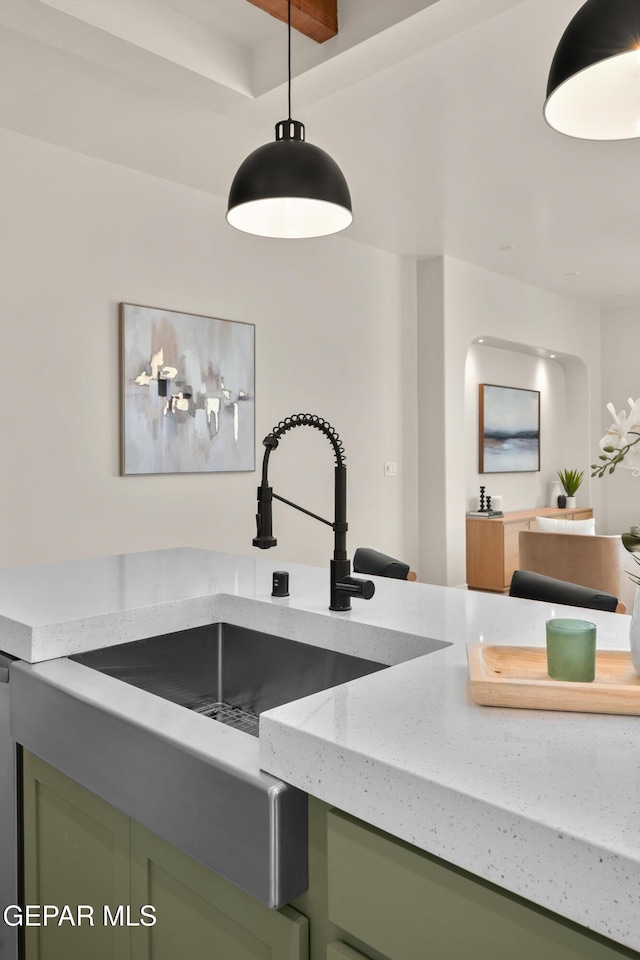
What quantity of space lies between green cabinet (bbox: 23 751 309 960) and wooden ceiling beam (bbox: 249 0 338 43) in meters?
2.32

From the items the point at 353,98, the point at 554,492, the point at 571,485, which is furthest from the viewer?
the point at 554,492

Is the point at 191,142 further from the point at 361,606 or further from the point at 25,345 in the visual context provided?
the point at 361,606

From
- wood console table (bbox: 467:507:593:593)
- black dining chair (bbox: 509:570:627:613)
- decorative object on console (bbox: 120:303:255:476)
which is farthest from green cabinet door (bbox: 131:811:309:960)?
wood console table (bbox: 467:507:593:593)

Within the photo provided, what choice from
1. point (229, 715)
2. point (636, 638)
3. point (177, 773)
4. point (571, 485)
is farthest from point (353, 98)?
point (571, 485)

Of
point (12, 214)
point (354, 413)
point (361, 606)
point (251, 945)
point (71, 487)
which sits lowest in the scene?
point (251, 945)

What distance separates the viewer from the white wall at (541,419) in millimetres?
6434

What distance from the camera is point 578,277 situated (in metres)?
6.09

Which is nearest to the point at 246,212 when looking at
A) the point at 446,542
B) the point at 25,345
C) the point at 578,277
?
the point at 25,345

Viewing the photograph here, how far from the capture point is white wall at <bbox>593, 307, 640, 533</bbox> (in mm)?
7250

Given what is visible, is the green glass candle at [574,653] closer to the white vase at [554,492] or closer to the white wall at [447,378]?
the white wall at [447,378]

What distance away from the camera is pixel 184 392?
154 inches

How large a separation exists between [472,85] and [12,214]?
2.09m

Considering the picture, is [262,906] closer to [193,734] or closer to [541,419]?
[193,734]

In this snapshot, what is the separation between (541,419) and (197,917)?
6.89 meters
